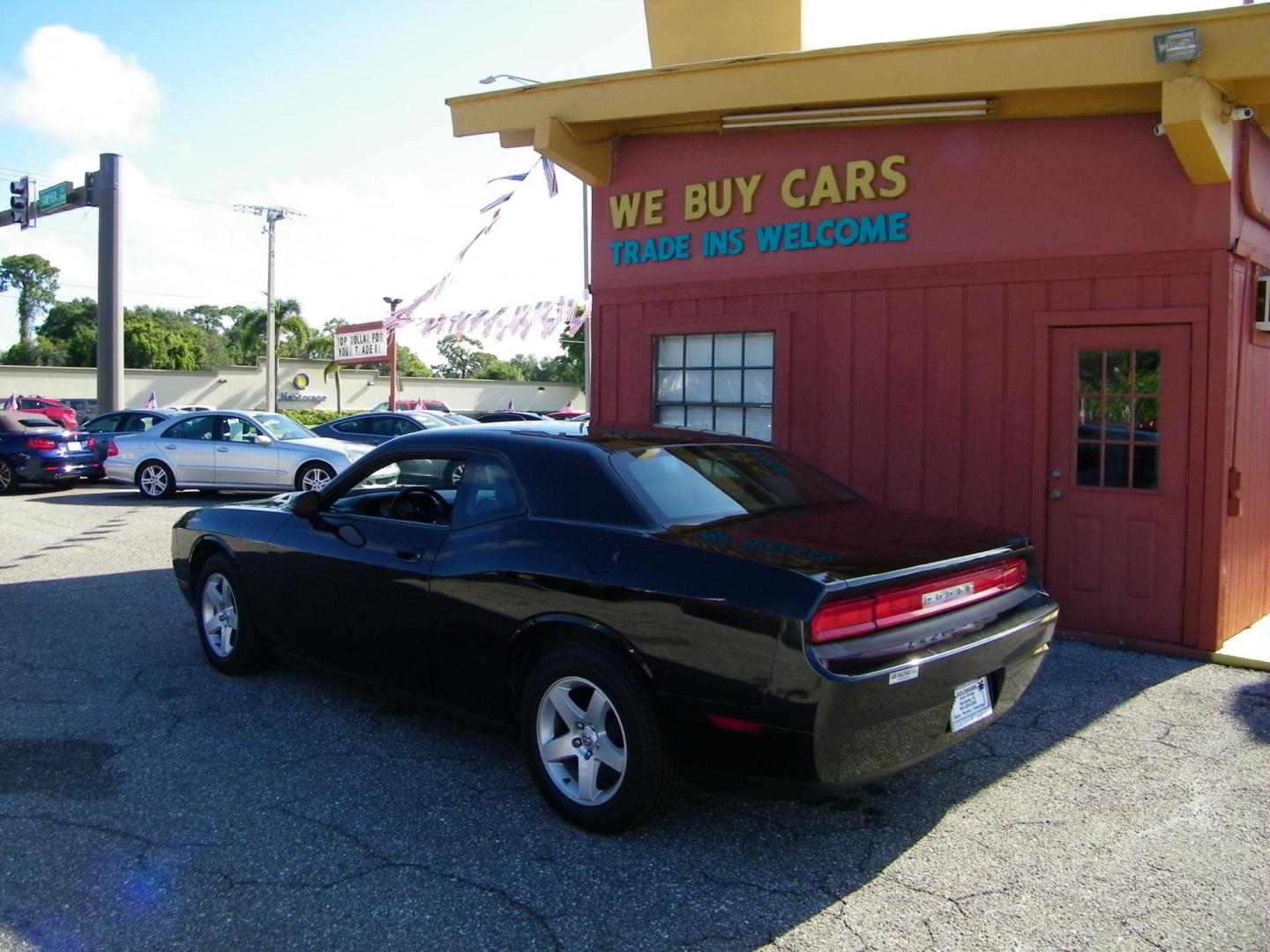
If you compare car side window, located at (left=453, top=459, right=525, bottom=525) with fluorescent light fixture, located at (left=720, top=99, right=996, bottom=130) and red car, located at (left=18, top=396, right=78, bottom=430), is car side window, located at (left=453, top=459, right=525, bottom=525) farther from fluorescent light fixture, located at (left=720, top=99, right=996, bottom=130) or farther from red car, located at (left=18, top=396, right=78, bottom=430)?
red car, located at (left=18, top=396, right=78, bottom=430)

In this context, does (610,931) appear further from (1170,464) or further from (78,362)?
(78,362)

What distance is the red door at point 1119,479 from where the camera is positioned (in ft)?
20.9

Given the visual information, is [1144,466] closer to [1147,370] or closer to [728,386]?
[1147,370]

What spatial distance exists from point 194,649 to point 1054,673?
5.14 m

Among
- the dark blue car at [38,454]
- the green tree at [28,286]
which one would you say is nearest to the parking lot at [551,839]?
the dark blue car at [38,454]

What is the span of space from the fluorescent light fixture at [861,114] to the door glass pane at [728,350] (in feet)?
5.46

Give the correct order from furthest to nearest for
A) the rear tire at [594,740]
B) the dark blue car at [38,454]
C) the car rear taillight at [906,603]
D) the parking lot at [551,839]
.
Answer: the dark blue car at [38,454] → the rear tire at [594,740] → the car rear taillight at [906,603] → the parking lot at [551,839]

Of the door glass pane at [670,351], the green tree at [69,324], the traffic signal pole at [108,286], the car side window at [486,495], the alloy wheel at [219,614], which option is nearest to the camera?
the car side window at [486,495]

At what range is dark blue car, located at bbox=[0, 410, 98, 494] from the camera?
52.7ft

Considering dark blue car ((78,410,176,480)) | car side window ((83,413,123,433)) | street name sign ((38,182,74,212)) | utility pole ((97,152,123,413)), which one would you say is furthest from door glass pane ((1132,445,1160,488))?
street name sign ((38,182,74,212))

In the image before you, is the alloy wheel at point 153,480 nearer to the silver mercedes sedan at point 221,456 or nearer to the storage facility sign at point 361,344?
the silver mercedes sedan at point 221,456

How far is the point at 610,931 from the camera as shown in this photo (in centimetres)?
302

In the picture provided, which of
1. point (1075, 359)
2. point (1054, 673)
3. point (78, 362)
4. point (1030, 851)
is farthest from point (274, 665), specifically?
point (78, 362)

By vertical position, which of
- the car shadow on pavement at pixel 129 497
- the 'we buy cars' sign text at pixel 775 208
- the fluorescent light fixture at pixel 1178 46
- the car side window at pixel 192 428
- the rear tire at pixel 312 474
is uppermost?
the fluorescent light fixture at pixel 1178 46
